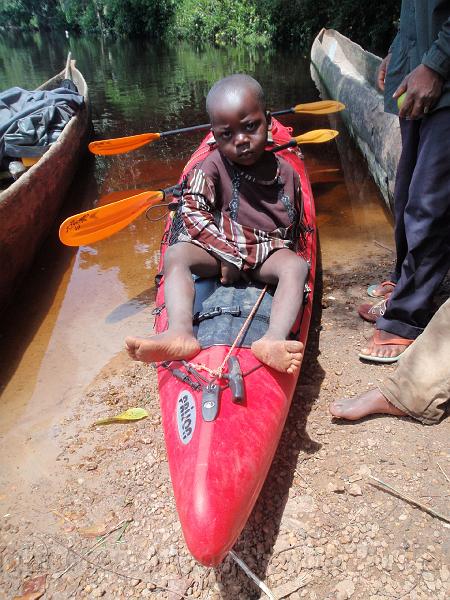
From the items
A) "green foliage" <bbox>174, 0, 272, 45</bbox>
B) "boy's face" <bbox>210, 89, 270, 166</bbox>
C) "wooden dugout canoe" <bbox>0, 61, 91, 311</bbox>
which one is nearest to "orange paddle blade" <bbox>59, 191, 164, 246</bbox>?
"wooden dugout canoe" <bbox>0, 61, 91, 311</bbox>

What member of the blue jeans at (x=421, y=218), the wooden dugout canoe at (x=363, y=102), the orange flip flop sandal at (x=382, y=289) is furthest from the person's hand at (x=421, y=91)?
the wooden dugout canoe at (x=363, y=102)

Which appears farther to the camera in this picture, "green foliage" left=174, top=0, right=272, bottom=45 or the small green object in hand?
"green foliage" left=174, top=0, right=272, bottom=45

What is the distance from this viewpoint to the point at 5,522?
2.00 m

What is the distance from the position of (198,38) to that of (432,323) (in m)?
25.5

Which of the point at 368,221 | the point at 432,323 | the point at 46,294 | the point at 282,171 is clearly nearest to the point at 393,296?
the point at 432,323

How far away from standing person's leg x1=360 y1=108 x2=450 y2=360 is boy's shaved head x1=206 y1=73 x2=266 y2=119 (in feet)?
2.60

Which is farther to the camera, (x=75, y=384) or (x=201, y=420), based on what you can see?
(x=75, y=384)

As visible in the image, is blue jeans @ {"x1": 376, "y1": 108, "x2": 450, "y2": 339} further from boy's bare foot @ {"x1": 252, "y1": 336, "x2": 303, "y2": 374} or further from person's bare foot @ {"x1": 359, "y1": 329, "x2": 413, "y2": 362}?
boy's bare foot @ {"x1": 252, "y1": 336, "x2": 303, "y2": 374}

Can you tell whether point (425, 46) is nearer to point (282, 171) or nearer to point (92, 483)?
point (282, 171)

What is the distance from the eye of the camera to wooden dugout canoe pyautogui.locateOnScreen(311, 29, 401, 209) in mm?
4591

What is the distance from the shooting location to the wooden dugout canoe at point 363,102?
459cm

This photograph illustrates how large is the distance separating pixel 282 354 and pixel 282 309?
1.06ft

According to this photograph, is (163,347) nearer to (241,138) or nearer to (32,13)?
(241,138)

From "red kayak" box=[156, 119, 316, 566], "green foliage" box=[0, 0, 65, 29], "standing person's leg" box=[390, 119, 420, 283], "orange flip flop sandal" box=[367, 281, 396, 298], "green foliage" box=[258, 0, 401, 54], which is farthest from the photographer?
"green foliage" box=[0, 0, 65, 29]
